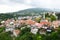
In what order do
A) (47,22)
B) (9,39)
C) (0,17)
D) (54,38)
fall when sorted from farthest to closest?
1. (0,17)
2. (47,22)
3. (9,39)
4. (54,38)

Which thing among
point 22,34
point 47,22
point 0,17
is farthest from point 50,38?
point 0,17

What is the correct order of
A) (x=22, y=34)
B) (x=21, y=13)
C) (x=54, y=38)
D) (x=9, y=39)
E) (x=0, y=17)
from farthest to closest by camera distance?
1. (x=21, y=13)
2. (x=0, y=17)
3. (x=22, y=34)
4. (x=9, y=39)
5. (x=54, y=38)

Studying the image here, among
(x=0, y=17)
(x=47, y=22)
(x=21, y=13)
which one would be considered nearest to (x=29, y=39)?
(x=47, y=22)

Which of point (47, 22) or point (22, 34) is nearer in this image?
point (22, 34)

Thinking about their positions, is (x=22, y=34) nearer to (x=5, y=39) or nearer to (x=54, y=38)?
(x=5, y=39)

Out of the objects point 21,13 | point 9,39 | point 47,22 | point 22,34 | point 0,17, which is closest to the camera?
point 9,39

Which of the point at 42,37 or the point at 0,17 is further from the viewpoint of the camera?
the point at 0,17

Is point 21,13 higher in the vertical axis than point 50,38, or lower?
lower

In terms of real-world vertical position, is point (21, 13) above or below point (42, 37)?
below

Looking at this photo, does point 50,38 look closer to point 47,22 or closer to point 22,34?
point 22,34
